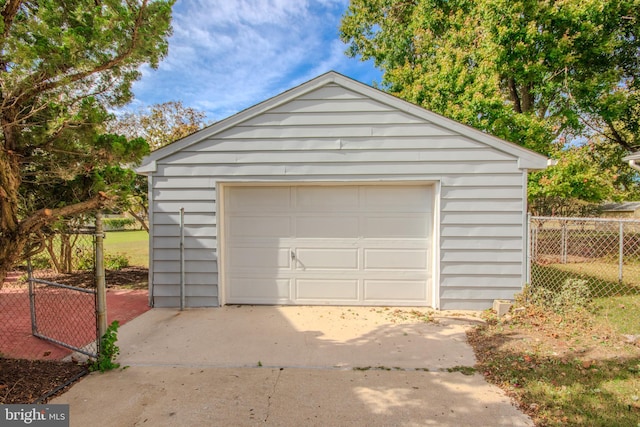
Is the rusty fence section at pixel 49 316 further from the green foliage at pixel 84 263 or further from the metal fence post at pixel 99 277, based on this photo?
the green foliage at pixel 84 263

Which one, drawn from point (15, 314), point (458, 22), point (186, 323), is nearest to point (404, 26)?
point (458, 22)

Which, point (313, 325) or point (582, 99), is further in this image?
point (582, 99)

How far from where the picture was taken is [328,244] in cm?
511

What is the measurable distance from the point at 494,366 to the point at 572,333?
Answer: 5.28 ft

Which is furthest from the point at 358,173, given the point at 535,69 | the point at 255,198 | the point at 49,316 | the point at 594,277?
the point at 535,69

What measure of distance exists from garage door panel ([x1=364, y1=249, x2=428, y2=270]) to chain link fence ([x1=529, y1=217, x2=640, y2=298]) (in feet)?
5.44

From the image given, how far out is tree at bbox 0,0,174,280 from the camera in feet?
7.20

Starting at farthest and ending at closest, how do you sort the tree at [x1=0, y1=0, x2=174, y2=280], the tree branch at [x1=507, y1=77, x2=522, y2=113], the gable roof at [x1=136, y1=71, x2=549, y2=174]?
the tree branch at [x1=507, y1=77, x2=522, y2=113]
the gable roof at [x1=136, y1=71, x2=549, y2=174]
the tree at [x1=0, y1=0, x2=174, y2=280]

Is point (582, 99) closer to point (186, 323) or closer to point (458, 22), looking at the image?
point (458, 22)

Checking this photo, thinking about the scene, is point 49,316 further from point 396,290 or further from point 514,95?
point 514,95

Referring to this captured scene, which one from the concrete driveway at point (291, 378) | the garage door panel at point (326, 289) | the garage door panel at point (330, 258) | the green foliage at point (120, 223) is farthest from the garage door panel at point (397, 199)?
the green foliage at point (120, 223)

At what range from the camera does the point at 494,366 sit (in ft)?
10.2

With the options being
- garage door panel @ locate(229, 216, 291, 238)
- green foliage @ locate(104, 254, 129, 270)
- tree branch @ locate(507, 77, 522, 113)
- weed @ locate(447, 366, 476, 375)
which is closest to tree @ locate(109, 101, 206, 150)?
green foliage @ locate(104, 254, 129, 270)

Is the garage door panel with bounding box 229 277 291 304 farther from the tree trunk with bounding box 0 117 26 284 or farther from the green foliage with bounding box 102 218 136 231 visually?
the green foliage with bounding box 102 218 136 231
